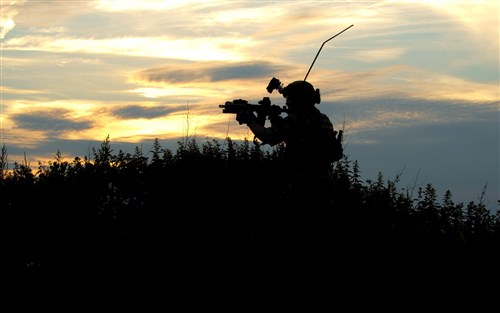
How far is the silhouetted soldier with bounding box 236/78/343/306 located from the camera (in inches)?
446

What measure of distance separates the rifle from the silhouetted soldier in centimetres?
11

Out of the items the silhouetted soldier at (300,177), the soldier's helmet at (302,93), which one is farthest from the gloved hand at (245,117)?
the soldier's helmet at (302,93)

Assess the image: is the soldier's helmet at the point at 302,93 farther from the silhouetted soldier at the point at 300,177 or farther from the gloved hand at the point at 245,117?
the gloved hand at the point at 245,117

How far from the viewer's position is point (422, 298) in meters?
11.1

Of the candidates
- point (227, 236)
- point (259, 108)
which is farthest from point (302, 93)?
point (227, 236)

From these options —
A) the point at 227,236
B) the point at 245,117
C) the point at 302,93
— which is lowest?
the point at 227,236

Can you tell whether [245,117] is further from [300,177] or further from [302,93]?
[300,177]

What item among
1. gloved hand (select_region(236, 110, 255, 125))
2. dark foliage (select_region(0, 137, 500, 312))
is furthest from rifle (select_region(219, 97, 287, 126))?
dark foliage (select_region(0, 137, 500, 312))

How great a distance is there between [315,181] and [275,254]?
1230mm

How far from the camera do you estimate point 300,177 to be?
11.6 metres

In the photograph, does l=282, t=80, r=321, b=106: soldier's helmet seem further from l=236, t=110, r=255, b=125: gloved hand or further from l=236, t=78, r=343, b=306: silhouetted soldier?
l=236, t=110, r=255, b=125: gloved hand

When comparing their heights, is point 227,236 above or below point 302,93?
below

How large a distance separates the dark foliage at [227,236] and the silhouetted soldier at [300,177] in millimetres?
38

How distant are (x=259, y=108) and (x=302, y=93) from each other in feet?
2.14
